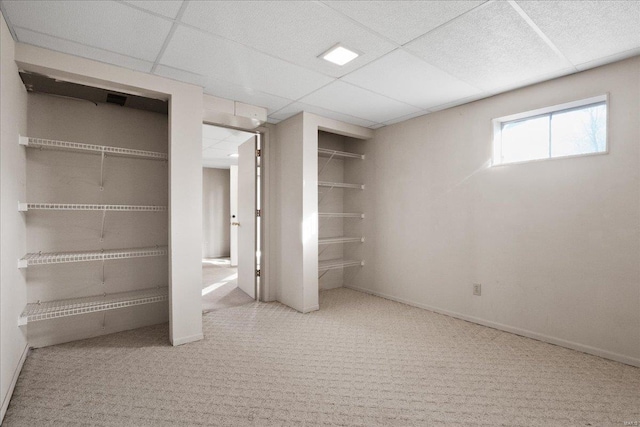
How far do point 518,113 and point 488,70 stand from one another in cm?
68

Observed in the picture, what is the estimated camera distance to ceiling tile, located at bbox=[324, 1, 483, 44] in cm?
175

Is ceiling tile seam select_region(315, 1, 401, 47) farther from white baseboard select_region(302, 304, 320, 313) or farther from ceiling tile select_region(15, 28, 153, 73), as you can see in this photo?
white baseboard select_region(302, 304, 320, 313)

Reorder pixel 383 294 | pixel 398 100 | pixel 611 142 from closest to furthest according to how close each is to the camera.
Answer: pixel 611 142 < pixel 398 100 < pixel 383 294

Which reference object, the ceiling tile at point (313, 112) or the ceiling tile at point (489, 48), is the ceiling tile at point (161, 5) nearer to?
the ceiling tile at point (489, 48)

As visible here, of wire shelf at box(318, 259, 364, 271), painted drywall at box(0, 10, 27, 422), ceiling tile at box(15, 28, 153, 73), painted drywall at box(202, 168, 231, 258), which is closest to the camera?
painted drywall at box(0, 10, 27, 422)

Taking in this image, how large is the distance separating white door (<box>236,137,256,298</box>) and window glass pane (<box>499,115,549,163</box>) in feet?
9.51

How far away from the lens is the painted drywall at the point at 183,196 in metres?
2.69

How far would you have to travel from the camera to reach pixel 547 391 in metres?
2.04

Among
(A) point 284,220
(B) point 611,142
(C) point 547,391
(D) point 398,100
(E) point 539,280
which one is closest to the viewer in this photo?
(C) point 547,391

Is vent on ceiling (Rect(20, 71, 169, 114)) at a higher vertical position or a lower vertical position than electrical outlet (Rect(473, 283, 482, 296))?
higher

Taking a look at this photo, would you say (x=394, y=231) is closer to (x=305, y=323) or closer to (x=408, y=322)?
(x=408, y=322)

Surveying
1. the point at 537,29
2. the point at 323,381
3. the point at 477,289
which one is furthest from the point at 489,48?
the point at 323,381

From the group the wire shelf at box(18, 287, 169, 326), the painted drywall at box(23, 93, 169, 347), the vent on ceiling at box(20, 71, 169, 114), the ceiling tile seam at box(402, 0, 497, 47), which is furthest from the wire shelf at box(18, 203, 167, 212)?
the ceiling tile seam at box(402, 0, 497, 47)

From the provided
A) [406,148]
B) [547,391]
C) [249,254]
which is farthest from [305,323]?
[406,148]
